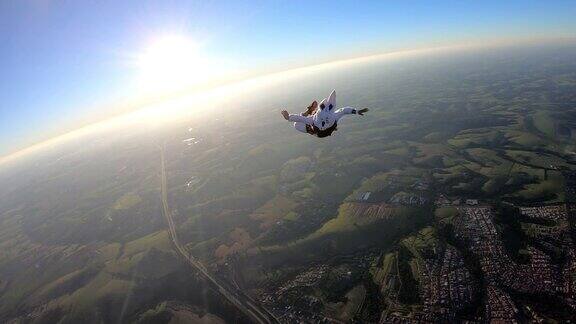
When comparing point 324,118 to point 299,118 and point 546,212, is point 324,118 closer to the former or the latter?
point 299,118

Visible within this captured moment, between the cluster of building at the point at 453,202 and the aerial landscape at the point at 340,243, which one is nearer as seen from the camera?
the aerial landscape at the point at 340,243

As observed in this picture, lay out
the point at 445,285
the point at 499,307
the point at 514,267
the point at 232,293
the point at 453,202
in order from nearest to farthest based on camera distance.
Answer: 1. the point at 499,307
2. the point at 445,285
3. the point at 514,267
4. the point at 232,293
5. the point at 453,202

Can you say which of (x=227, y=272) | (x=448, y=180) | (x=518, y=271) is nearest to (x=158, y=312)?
(x=227, y=272)

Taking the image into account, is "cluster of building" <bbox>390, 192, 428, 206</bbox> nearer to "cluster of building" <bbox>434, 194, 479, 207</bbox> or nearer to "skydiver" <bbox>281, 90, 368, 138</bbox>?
"cluster of building" <bbox>434, 194, 479, 207</bbox>

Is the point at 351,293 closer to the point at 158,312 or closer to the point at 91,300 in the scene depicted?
the point at 158,312

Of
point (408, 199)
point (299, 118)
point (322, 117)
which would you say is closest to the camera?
point (322, 117)

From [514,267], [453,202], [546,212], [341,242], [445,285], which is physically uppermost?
[453,202]

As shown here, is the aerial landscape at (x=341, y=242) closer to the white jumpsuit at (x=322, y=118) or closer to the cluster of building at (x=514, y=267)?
the cluster of building at (x=514, y=267)

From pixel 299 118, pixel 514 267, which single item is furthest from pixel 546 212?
pixel 299 118

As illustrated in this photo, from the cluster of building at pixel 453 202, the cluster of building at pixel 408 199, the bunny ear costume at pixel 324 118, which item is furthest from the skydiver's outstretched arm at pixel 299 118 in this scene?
the cluster of building at pixel 408 199

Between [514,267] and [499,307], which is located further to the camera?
[514,267]

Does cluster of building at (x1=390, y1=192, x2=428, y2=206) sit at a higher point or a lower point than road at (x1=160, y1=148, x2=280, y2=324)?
higher

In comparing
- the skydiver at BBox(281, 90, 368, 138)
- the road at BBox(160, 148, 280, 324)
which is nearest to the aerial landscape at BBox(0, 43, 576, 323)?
the road at BBox(160, 148, 280, 324)
